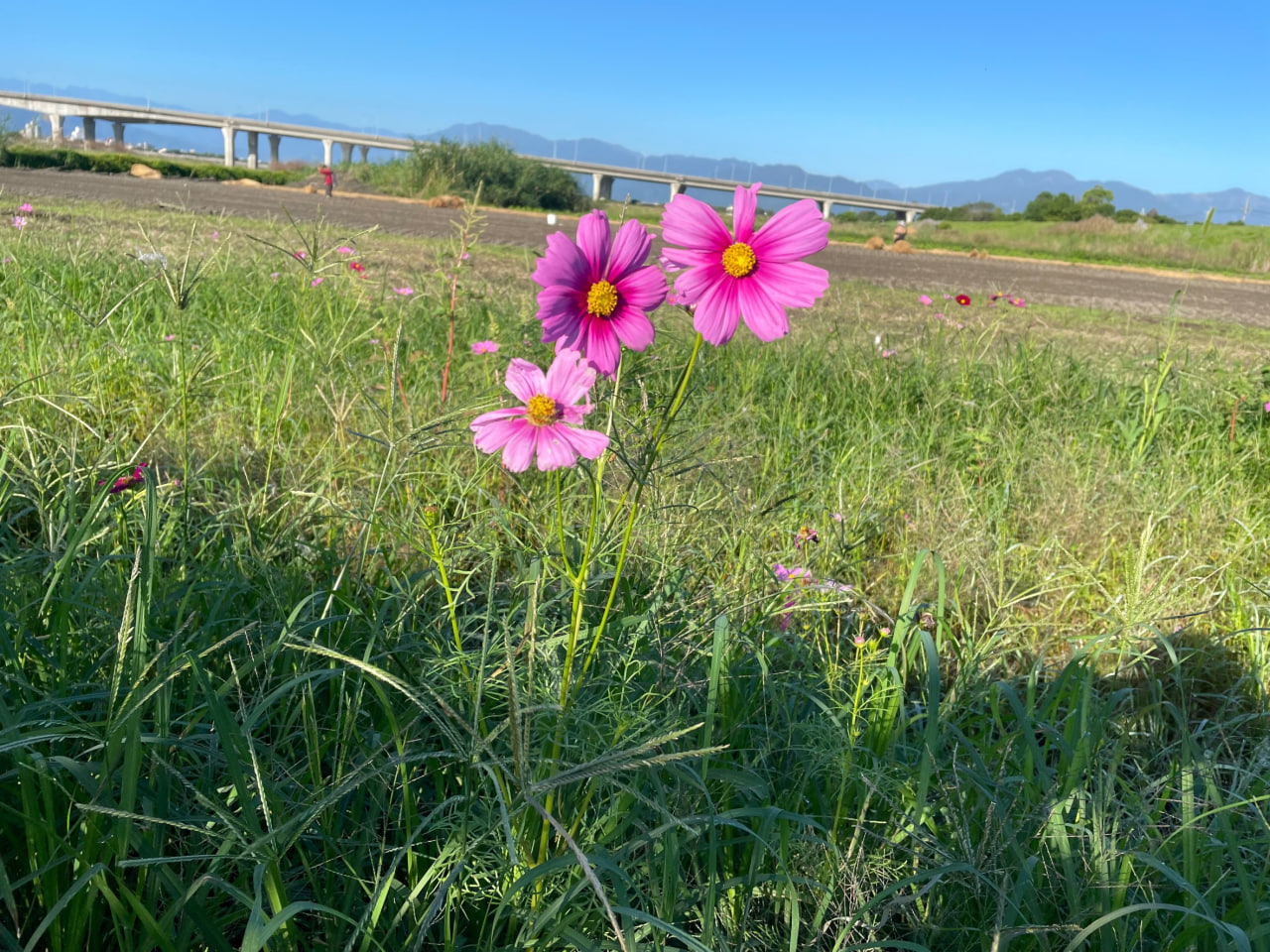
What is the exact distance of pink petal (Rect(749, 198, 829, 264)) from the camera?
900mm

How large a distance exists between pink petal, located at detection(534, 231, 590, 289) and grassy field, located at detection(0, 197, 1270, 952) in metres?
0.20

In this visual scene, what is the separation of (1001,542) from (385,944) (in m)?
1.75

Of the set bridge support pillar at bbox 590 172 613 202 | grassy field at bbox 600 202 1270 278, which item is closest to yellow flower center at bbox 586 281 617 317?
grassy field at bbox 600 202 1270 278

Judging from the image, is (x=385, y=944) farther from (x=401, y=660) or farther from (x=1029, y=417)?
(x=1029, y=417)

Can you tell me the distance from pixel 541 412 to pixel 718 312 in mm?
230

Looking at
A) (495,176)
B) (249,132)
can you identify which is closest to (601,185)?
(249,132)

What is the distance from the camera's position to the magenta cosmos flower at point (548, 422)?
0.92 m

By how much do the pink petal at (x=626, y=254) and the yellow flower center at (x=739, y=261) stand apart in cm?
9

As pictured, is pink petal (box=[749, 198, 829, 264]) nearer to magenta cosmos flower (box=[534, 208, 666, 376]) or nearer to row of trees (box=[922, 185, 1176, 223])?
magenta cosmos flower (box=[534, 208, 666, 376])

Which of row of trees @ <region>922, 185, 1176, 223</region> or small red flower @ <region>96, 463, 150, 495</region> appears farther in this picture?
Result: row of trees @ <region>922, 185, 1176, 223</region>

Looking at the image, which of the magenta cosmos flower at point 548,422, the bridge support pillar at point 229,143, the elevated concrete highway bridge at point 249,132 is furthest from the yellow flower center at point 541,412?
the bridge support pillar at point 229,143

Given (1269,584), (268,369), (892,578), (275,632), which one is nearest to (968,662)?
(892,578)

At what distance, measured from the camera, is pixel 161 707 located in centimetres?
102

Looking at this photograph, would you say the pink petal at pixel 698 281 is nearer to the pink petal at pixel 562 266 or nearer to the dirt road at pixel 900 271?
the pink petal at pixel 562 266
